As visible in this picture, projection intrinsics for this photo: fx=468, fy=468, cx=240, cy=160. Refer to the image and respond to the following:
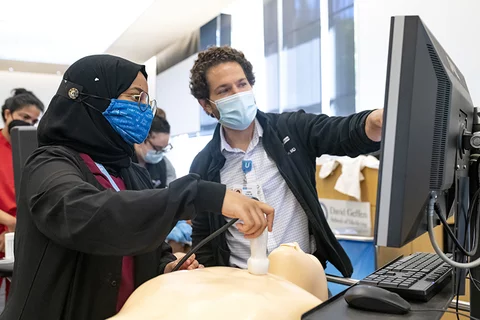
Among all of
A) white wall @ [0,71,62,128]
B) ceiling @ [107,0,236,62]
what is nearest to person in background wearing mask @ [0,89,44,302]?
ceiling @ [107,0,236,62]

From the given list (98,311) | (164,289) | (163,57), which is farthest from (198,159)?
(163,57)

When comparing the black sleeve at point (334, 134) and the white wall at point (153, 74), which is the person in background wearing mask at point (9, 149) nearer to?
the black sleeve at point (334, 134)

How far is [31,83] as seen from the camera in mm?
6215

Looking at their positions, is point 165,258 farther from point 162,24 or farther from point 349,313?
point 162,24

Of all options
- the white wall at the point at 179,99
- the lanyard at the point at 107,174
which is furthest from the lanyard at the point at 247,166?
the white wall at the point at 179,99

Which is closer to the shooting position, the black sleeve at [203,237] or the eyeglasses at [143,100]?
the eyeglasses at [143,100]

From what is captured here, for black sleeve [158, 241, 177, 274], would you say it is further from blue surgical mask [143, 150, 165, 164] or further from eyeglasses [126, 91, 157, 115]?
blue surgical mask [143, 150, 165, 164]

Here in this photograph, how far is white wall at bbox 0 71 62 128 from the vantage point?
603cm

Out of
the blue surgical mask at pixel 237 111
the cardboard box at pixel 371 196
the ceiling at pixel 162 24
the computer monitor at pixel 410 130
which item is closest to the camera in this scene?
the computer monitor at pixel 410 130

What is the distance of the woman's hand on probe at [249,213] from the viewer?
73 cm

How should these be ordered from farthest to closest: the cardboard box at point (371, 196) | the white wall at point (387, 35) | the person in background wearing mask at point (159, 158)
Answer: the person in background wearing mask at point (159, 158), the white wall at point (387, 35), the cardboard box at point (371, 196)

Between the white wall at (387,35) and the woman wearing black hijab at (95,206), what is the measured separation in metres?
1.24

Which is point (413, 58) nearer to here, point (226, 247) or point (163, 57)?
point (226, 247)

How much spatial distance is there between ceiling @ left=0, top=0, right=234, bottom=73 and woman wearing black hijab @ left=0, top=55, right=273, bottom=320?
342cm
